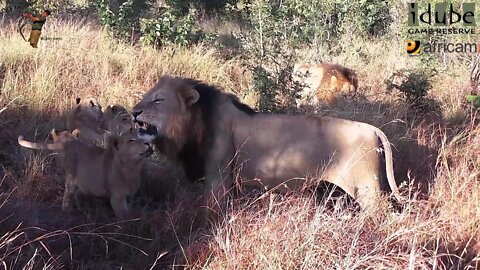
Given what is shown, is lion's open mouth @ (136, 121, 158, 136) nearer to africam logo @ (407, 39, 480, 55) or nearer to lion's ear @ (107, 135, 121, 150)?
lion's ear @ (107, 135, 121, 150)

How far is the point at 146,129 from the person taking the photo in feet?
15.6

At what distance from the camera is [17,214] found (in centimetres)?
398

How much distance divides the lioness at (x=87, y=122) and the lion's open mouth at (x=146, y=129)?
43.1 inches

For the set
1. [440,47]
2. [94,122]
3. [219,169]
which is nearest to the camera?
[219,169]

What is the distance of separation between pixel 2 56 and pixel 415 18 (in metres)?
7.46

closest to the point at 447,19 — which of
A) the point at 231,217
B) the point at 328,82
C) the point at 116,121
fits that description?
the point at 328,82

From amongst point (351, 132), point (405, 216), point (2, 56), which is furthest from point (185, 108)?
point (2, 56)

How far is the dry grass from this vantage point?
133 inches

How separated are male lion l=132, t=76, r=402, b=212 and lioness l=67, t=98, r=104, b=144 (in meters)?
1.21

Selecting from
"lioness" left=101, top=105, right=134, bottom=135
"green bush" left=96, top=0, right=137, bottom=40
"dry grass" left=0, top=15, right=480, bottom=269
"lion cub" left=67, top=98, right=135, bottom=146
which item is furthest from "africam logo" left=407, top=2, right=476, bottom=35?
"lion cub" left=67, top=98, right=135, bottom=146

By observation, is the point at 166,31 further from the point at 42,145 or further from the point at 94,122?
the point at 42,145

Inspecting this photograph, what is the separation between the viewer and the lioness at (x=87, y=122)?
5797 millimetres

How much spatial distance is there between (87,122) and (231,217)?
2.50m

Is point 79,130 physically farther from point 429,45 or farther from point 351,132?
point 429,45
